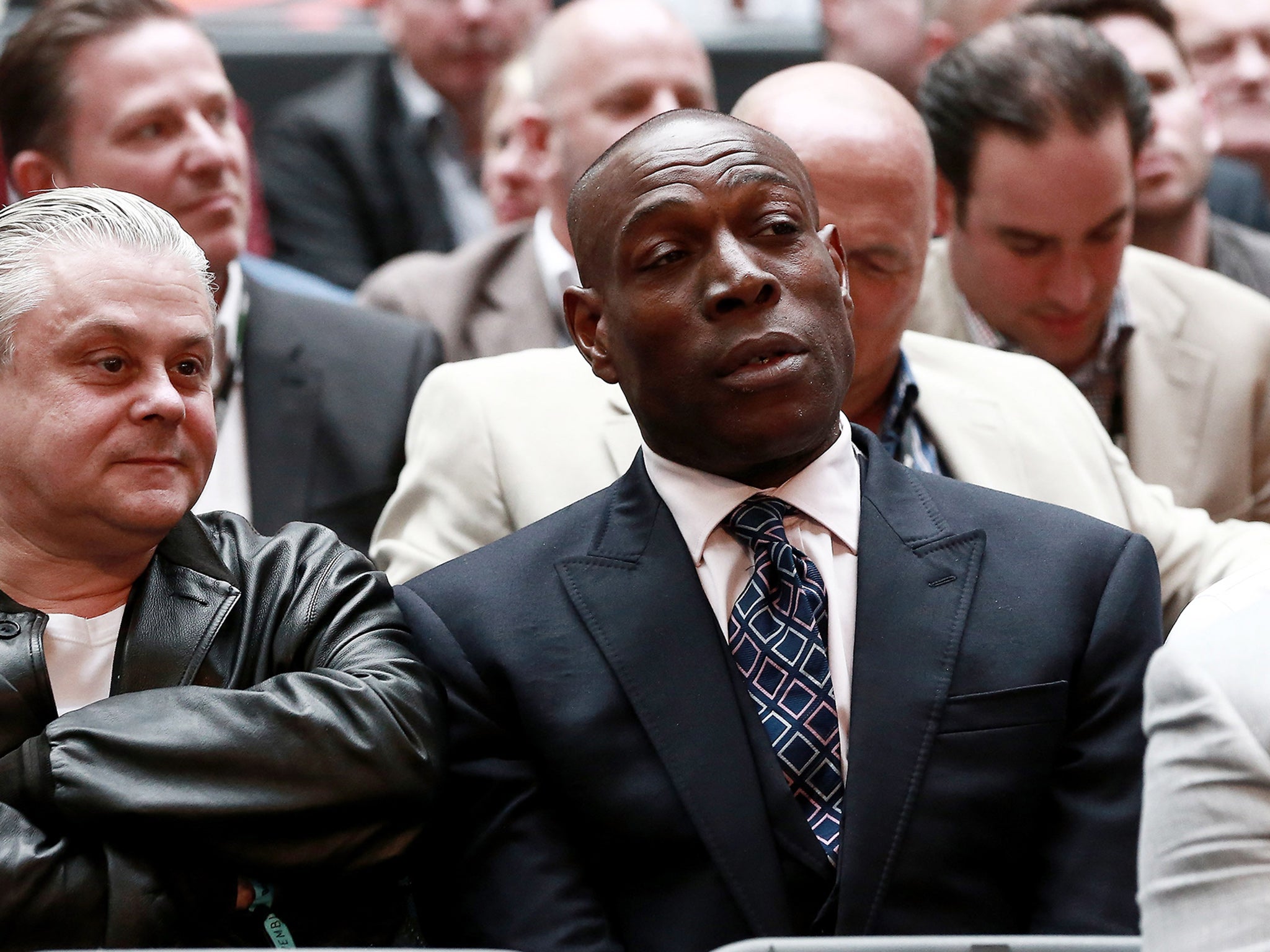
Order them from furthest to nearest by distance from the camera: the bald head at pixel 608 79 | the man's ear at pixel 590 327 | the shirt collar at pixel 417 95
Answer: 1. the shirt collar at pixel 417 95
2. the bald head at pixel 608 79
3. the man's ear at pixel 590 327

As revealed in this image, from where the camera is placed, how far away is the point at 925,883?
1610 mm

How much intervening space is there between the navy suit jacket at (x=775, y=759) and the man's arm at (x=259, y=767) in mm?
101

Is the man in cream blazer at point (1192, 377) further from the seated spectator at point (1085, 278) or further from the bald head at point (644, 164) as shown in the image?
the bald head at point (644, 164)

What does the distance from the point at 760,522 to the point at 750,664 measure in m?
0.14

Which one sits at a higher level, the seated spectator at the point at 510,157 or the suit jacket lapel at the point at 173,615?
the suit jacket lapel at the point at 173,615

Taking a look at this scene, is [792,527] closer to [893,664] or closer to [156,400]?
[893,664]

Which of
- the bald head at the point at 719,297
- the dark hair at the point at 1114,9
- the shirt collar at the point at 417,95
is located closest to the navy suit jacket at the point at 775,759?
the bald head at the point at 719,297

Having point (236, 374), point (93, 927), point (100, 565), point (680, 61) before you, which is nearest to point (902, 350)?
point (680, 61)

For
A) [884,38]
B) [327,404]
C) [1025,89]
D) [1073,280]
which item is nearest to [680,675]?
[327,404]

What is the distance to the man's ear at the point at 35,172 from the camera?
272cm

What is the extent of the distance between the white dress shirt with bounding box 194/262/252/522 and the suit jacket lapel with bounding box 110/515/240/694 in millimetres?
794

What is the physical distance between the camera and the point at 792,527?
176 centimetres

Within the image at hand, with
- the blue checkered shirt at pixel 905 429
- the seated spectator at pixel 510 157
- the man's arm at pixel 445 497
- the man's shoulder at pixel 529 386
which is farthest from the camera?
the seated spectator at pixel 510 157

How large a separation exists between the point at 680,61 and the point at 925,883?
1.81 metres
